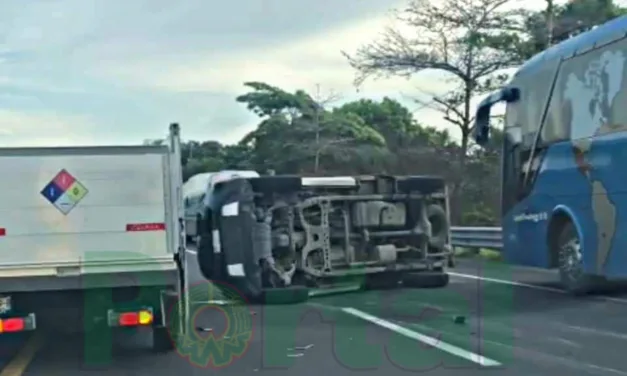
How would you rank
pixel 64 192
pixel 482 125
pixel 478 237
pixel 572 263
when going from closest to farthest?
1. pixel 64 192
2. pixel 572 263
3. pixel 482 125
4. pixel 478 237

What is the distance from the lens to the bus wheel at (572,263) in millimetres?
13172

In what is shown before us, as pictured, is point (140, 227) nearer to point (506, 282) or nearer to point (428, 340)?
point (428, 340)

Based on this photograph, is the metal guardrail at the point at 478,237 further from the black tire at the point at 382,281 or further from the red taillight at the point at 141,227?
the red taillight at the point at 141,227

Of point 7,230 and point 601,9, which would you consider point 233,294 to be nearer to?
point 7,230

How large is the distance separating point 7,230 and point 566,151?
25.2 ft

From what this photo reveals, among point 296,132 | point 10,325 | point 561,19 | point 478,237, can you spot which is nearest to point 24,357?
point 10,325

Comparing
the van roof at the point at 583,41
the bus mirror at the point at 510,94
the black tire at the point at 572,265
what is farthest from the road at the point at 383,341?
the van roof at the point at 583,41

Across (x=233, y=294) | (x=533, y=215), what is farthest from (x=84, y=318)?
(x=533, y=215)

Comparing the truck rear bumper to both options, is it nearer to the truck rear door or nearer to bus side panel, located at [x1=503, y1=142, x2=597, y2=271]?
the truck rear door

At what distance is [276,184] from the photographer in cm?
1284

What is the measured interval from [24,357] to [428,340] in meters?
3.97

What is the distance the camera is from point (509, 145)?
15.0m

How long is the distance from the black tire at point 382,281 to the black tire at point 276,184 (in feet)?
6.42

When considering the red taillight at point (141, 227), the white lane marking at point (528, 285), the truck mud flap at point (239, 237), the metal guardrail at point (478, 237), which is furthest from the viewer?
the metal guardrail at point (478, 237)
